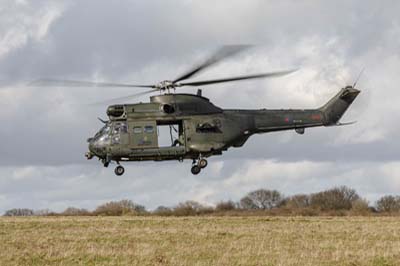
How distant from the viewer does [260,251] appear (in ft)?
95.5

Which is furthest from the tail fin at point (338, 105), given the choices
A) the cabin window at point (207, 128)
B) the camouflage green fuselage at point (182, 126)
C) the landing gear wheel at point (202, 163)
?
the landing gear wheel at point (202, 163)

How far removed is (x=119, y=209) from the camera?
200 feet

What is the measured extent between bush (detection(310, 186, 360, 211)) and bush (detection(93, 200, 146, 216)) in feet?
39.8

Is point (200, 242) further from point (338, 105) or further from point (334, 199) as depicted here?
point (334, 199)

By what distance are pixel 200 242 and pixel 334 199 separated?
33761 mm

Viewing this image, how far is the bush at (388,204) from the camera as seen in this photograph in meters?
64.0

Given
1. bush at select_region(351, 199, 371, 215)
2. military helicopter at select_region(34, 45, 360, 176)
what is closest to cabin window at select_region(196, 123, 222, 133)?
military helicopter at select_region(34, 45, 360, 176)

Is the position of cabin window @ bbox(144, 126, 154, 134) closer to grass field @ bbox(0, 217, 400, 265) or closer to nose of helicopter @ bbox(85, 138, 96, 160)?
nose of helicopter @ bbox(85, 138, 96, 160)

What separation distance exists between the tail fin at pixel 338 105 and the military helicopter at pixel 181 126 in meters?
1.82

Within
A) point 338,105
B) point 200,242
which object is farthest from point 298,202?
point 200,242

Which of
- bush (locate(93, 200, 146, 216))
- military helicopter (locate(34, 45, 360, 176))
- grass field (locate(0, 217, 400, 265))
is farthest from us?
bush (locate(93, 200, 146, 216))

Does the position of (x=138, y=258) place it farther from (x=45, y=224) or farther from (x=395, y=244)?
(x=45, y=224)

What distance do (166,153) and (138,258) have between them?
50.0ft

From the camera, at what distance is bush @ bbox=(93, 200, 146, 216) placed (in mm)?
59500
